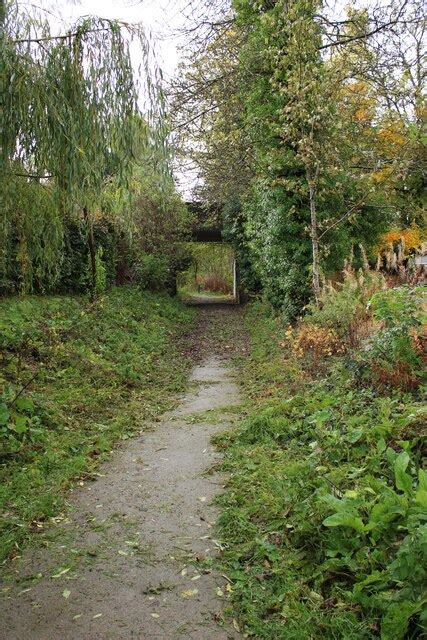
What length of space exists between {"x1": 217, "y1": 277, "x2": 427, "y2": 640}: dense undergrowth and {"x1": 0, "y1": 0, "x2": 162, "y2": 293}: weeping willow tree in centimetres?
303

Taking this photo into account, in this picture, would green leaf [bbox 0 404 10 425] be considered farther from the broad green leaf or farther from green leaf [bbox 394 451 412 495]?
green leaf [bbox 394 451 412 495]

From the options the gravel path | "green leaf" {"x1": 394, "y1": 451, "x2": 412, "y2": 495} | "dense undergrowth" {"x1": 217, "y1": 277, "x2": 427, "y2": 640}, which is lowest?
the gravel path

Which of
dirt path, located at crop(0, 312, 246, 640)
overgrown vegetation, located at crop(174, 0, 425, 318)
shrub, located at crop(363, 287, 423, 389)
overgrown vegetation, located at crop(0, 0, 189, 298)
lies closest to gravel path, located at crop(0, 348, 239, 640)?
dirt path, located at crop(0, 312, 246, 640)

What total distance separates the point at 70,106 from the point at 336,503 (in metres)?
3.58

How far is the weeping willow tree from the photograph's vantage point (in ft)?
12.4

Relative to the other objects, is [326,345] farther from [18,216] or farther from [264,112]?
[264,112]

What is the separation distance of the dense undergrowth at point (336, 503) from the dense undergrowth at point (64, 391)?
1.63 meters

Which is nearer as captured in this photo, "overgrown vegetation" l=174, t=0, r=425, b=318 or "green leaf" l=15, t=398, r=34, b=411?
"green leaf" l=15, t=398, r=34, b=411

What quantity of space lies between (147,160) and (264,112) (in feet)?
25.5

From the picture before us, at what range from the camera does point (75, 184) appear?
3.96 meters

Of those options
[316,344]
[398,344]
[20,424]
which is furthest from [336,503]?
[316,344]

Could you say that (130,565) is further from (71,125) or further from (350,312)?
(350,312)

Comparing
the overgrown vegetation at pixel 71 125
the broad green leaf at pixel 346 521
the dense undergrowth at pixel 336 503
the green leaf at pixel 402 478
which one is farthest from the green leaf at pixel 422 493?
the overgrown vegetation at pixel 71 125

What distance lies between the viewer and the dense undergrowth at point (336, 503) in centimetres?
266
